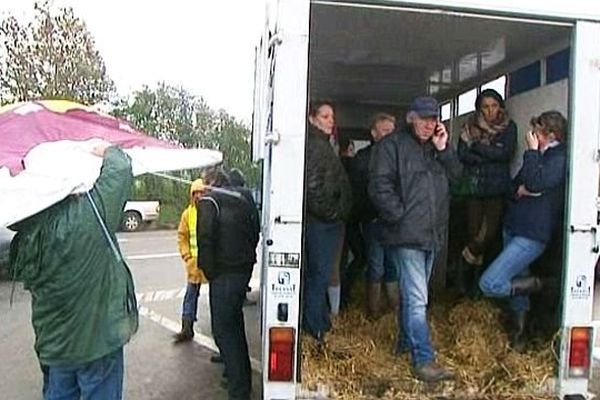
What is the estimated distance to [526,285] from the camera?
156 inches

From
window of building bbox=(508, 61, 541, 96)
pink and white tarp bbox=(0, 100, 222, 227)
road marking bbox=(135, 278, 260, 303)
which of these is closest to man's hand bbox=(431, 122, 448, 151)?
window of building bbox=(508, 61, 541, 96)

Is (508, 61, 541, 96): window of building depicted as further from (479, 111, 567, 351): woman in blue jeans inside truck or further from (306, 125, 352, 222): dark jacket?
(306, 125, 352, 222): dark jacket

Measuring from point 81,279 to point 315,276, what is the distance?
1671 mm

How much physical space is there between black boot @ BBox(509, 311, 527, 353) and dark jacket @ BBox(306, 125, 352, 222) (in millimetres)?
1371

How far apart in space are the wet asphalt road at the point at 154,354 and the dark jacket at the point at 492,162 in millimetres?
2404

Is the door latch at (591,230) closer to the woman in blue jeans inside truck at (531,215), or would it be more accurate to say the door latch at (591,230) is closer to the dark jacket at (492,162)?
the woman in blue jeans inside truck at (531,215)

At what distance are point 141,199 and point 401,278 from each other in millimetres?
17949

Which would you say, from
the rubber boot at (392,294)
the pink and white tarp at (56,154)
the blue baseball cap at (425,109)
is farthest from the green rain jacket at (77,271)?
the rubber boot at (392,294)

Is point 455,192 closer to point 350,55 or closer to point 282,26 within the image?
point 350,55

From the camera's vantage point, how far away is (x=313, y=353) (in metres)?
3.75

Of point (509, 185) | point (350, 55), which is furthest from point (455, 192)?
point (350, 55)

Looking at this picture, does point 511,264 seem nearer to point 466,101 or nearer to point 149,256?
point 466,101

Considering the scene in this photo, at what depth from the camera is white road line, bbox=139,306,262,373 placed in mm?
5770

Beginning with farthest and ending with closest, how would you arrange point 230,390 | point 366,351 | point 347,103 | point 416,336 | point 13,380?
point 347,103 < point 13,380 < point 230,390 < point 366,351 < point 416,336
